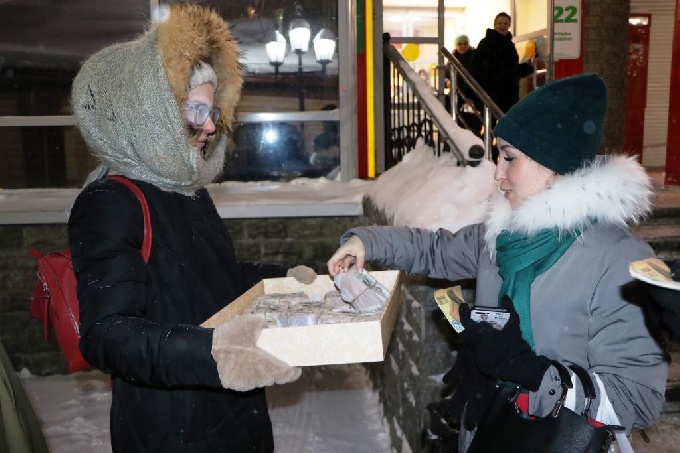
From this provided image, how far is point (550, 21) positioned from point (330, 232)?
5020 mm

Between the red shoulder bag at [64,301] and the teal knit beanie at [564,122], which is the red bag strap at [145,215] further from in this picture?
the teal knit beanie at [564,122]

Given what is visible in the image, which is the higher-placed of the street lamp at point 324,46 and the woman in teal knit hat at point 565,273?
the street lamp at point 324,46

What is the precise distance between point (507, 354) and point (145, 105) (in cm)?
120

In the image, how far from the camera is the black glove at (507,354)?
1.54m

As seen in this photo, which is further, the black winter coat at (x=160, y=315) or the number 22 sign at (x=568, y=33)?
the number 22 sign at (x=568, y=33)

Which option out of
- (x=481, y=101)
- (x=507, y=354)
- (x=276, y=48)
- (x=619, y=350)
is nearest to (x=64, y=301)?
(x=507, y=354)

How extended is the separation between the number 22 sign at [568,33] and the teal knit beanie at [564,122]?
25.5 feet

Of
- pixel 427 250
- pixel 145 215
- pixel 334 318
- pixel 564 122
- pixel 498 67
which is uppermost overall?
pixel 498 67

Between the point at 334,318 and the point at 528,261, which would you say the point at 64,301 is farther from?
the point at 528,261

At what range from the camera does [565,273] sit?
1677 mm

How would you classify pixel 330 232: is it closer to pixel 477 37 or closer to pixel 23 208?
pixel 23 208

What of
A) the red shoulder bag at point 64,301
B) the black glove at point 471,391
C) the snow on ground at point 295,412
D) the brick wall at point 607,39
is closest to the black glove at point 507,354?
the black glove at point 471,391

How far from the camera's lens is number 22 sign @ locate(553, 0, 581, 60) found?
876 cm

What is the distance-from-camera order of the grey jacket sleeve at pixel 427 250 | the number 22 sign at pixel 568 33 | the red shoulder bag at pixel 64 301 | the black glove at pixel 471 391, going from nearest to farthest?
the black glove at pixel 471 391, the red shoulder bag at pixel 64 301, the grey jacket sleeve at pixel 427 250, the number 22 sign at pixel 568 33
